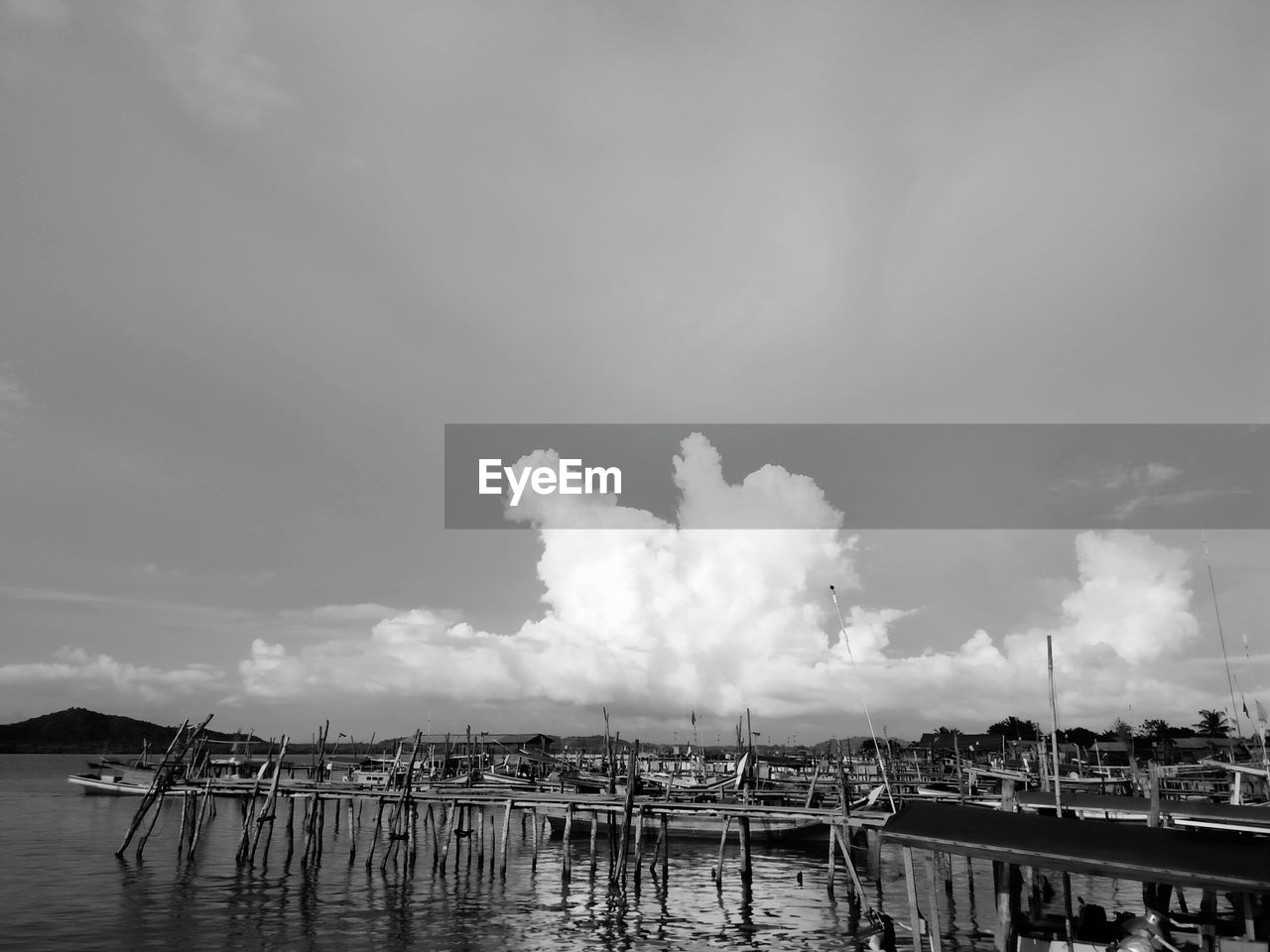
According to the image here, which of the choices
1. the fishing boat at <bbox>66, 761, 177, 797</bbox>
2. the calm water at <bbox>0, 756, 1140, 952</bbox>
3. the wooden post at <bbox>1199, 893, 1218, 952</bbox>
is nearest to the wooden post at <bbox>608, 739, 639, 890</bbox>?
the calm water at <bbox>0, 756, 1140, 952</bbox>

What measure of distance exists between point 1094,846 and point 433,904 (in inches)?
868

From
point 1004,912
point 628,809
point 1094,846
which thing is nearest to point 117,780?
point 628,809

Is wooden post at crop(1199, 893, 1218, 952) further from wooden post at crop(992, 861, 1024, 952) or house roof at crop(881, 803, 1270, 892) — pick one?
wooden post at crop(992, 861, 1024, 952)

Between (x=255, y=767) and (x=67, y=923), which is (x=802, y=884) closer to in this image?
(x=67, y=923)

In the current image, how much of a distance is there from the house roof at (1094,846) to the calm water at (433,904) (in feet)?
38.2

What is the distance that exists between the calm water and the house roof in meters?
11.6

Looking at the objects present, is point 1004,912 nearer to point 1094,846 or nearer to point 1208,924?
point 1094,846

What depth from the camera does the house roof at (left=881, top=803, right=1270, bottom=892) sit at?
9.83m

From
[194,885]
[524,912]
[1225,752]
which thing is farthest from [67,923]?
[1225,752]

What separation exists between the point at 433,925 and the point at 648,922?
621cm

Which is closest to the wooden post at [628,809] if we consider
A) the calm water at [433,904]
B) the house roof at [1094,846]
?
the calm water at [433,904]

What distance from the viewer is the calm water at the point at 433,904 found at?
22.0 meters

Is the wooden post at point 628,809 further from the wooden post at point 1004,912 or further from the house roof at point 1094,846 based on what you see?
the house roof at point 1094,846

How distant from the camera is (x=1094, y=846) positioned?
10.8 m
